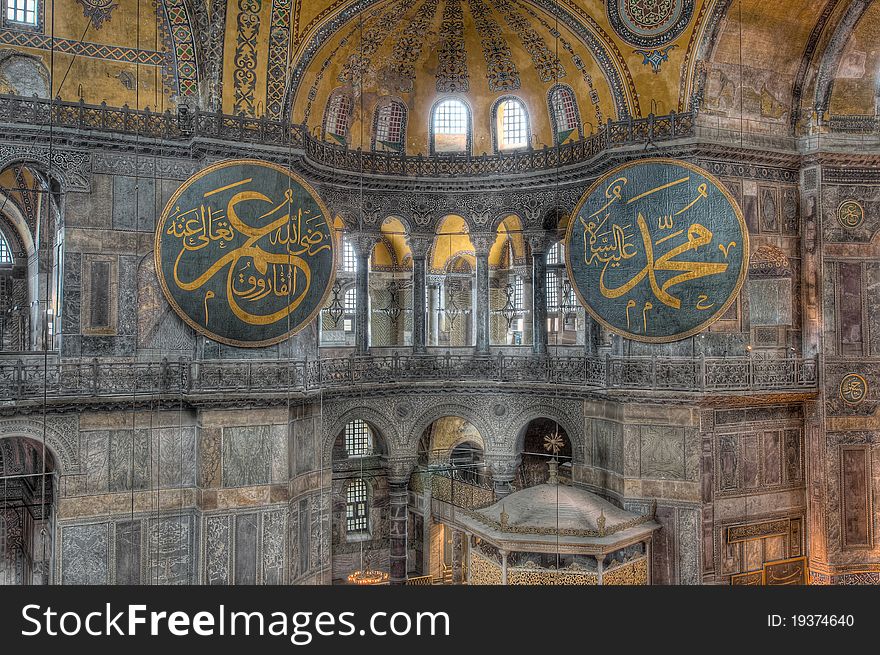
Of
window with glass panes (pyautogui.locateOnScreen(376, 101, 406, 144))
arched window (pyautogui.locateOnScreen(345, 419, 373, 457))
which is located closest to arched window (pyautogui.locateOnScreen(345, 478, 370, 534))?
arched window (pyautogui.locateOnScreen(345, 419, 373, 457))

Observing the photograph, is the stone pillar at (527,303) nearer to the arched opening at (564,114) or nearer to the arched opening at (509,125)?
the arched opening at (509,125)

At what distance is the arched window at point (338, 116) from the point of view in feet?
44.8

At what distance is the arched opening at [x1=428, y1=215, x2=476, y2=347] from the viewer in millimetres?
17859

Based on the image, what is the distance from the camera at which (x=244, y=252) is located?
453 inches

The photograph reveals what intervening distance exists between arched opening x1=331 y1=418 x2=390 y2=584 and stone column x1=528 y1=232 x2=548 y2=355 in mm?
4935

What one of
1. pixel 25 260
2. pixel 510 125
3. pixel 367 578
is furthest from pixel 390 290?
pixel 367 578

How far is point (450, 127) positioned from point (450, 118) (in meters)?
0.17

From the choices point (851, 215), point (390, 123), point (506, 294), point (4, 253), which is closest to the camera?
point (851, 215)

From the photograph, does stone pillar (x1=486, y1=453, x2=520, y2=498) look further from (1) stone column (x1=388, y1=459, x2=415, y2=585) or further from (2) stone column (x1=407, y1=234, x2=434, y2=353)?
(2) stone column (x1=407, y1=234, x2=434, y2=353)

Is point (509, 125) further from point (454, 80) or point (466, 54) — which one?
point (466, 54)

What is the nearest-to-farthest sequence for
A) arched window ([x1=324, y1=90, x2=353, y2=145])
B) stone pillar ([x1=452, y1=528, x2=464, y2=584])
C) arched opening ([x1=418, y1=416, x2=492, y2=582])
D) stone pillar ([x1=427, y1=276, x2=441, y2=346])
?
arched window ([x1=324, y1=90, x2=353, y2=145])
arched opening ([x1=418, y1=416, x2=492, y2=582])
stone pillar ([x1=452, y1=528, x2=464, y2=584])
stone pillar ([x1=427, y1=276, x2=441, y2=346])

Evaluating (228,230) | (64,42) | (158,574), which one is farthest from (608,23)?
(158,574)

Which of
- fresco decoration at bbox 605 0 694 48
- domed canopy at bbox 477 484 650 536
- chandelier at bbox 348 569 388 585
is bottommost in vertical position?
chandelier at bbox 348 569 388 585

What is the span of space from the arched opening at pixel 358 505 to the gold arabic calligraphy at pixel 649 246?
7.21m
